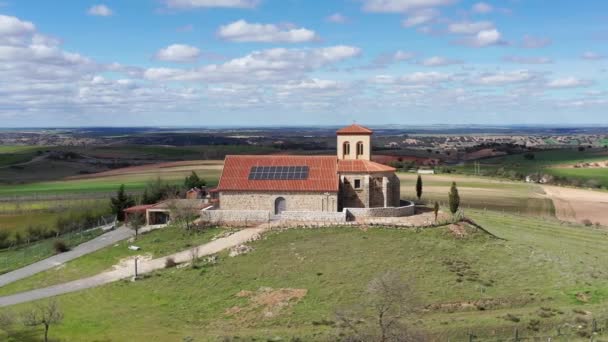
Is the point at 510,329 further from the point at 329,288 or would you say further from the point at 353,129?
the point at 353,129

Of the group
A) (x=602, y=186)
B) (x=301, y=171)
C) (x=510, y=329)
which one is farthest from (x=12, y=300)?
(x=602, y=186)

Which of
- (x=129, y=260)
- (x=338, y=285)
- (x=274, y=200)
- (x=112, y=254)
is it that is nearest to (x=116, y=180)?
(x=112, y=254)

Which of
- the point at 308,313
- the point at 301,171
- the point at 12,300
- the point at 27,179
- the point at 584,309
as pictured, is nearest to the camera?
the point at 584,309

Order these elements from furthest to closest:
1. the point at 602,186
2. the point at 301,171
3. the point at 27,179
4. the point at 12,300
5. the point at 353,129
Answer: the point at 27,179 < the point at 602,186 < the point at 353,129 < the point at 301,171 < the point at 12,300

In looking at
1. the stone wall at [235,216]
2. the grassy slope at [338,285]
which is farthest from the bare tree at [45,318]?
the stone wall at [235,216]

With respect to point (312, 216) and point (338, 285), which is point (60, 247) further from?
point (338, 285)

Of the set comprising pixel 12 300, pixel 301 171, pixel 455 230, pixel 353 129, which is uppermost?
pixel 353 129

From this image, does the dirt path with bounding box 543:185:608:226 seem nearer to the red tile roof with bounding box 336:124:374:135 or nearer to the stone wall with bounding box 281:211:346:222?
the red tile roof with bounding box 336:124:374:135
